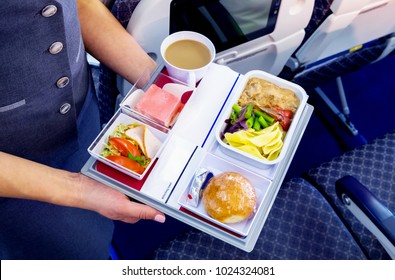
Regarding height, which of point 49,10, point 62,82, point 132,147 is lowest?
point 132,147

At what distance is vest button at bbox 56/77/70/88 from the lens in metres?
0.93

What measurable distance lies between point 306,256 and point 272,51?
0.78 m

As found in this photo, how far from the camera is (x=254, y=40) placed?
1.51 metres

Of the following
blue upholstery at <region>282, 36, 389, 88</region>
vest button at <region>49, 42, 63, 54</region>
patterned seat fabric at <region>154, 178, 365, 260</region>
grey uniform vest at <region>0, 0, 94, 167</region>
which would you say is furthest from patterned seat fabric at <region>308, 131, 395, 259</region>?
vest button at <region>49, 42, 63, 54</region>

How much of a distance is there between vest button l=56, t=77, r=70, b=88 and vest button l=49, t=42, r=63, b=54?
0.08 metres

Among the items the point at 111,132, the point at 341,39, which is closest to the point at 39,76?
the point at 111,132

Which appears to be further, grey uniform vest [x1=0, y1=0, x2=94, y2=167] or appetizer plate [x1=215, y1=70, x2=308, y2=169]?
appetizer plate [x1=215, y1=70, x2=308, y2=169]

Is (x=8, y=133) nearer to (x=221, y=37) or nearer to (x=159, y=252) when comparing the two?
Result: (x=159, y=252)

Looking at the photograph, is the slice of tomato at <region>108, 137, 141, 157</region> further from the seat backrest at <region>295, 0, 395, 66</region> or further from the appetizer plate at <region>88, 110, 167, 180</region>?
the seat backrest at <region>295, 0, 395, 66</region>

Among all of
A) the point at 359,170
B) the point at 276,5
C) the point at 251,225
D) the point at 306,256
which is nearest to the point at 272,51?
the point at 276,5

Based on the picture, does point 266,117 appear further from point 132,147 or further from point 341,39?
point 341,39

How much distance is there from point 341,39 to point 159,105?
1053 millimetres

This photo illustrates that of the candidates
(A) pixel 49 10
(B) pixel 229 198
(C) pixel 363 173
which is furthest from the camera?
(C) pixel 363 173

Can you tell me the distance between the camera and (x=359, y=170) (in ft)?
4.85
